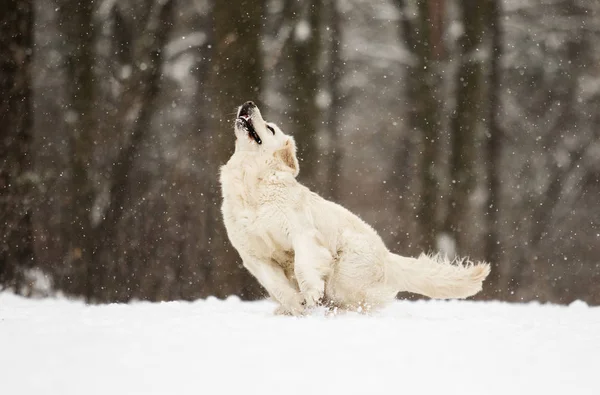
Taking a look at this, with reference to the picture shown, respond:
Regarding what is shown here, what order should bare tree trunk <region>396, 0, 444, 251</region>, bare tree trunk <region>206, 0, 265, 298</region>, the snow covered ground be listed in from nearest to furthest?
the snow covered ground < bare tree trunk <region>206, 0, 265, 298</region> < bare tree trunk <region>396, 0, 444, 251</region>

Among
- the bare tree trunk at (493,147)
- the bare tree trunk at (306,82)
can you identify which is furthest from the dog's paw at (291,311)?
the bare tree trunk at (493,147)

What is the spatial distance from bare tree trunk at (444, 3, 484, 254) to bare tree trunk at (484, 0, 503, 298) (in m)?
0.20

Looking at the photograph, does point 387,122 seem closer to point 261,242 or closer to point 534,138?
point 534,138

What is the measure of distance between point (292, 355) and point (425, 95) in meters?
6.97

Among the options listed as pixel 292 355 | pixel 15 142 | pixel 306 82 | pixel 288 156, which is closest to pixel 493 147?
pixel 306 82

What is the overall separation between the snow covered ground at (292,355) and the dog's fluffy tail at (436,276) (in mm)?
655

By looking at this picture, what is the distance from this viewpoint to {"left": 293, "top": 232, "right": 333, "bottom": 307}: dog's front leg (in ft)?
17.4

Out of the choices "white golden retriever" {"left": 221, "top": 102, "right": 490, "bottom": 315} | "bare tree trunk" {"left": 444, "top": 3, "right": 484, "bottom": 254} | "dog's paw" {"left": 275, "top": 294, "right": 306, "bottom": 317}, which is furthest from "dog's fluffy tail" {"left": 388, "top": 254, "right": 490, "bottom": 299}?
"bare tree trunk" {"left": 444, "top": 3, "right": 484, "bottom": 254}

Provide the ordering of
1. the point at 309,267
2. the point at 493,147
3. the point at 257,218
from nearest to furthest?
the point at 309,267, the point at 257,218, the point at 493,147

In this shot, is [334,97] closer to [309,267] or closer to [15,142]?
[15,142]

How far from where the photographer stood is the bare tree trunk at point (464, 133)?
9.70 meters

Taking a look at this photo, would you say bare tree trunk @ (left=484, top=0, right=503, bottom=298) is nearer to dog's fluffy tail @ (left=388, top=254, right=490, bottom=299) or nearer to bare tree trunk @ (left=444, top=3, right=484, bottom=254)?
bare tree trunk @ (left=444, top=3, right=484, bottom=254)

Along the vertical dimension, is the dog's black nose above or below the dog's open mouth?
above

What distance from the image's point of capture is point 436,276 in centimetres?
566
